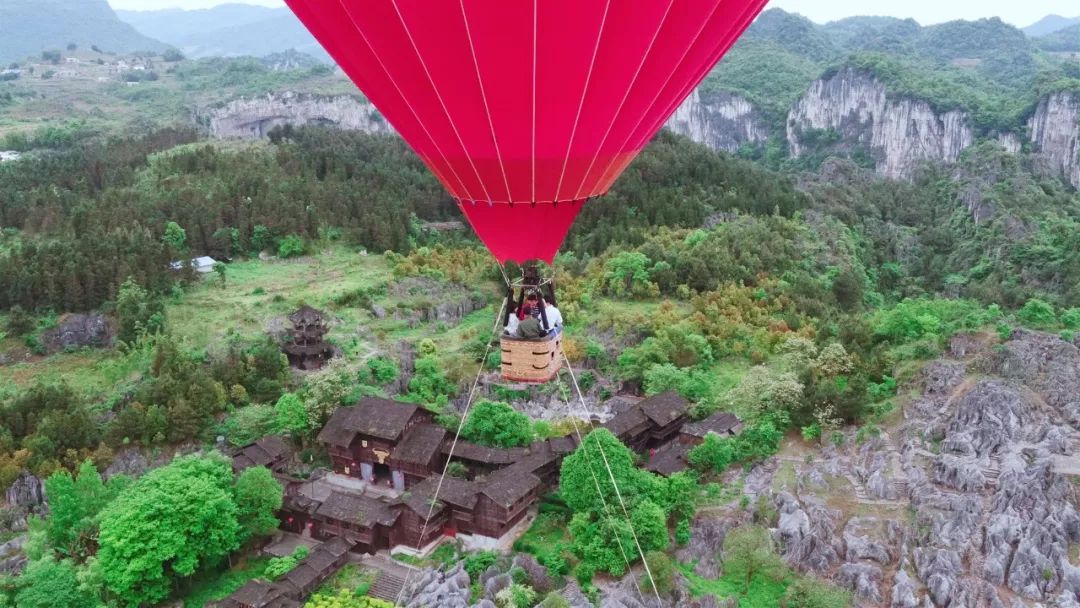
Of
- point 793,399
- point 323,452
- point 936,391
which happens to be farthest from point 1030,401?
point 323,452

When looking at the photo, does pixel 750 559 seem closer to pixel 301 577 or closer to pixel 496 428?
pixel 496 428

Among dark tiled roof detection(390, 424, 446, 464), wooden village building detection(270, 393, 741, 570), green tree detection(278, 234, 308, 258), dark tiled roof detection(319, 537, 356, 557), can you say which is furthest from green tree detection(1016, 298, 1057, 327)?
green tree detection(278, 234, 308, 258)

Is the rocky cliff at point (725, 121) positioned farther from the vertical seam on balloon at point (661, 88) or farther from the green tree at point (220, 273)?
the vertical seam on balloon at point (661, 88)

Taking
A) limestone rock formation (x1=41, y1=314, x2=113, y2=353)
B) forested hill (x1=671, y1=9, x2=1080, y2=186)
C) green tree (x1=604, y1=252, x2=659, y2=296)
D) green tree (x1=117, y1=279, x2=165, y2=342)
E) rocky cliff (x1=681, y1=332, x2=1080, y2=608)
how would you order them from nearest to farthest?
rocky cliff (x1=681, y1=332, x2=1080, y2=608), green tree (x1=117, y1=279, x2=165, y2=342), limestone rock formation (x1=41, y1=314, x2=113, y2=353), green tree (x1=604, y1=252, x2=659, y2=296), forested hill (x1=671, y1=9, x2=1080, y2=186)

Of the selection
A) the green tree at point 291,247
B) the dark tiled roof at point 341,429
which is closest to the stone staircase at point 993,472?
the dark tiled roof at point 341,429

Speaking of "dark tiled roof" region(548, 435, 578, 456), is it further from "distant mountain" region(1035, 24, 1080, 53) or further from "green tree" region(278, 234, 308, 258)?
"distant mountain" region(1035, 24, 1080, 53)

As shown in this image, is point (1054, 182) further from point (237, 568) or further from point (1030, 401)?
point (237, 568)
